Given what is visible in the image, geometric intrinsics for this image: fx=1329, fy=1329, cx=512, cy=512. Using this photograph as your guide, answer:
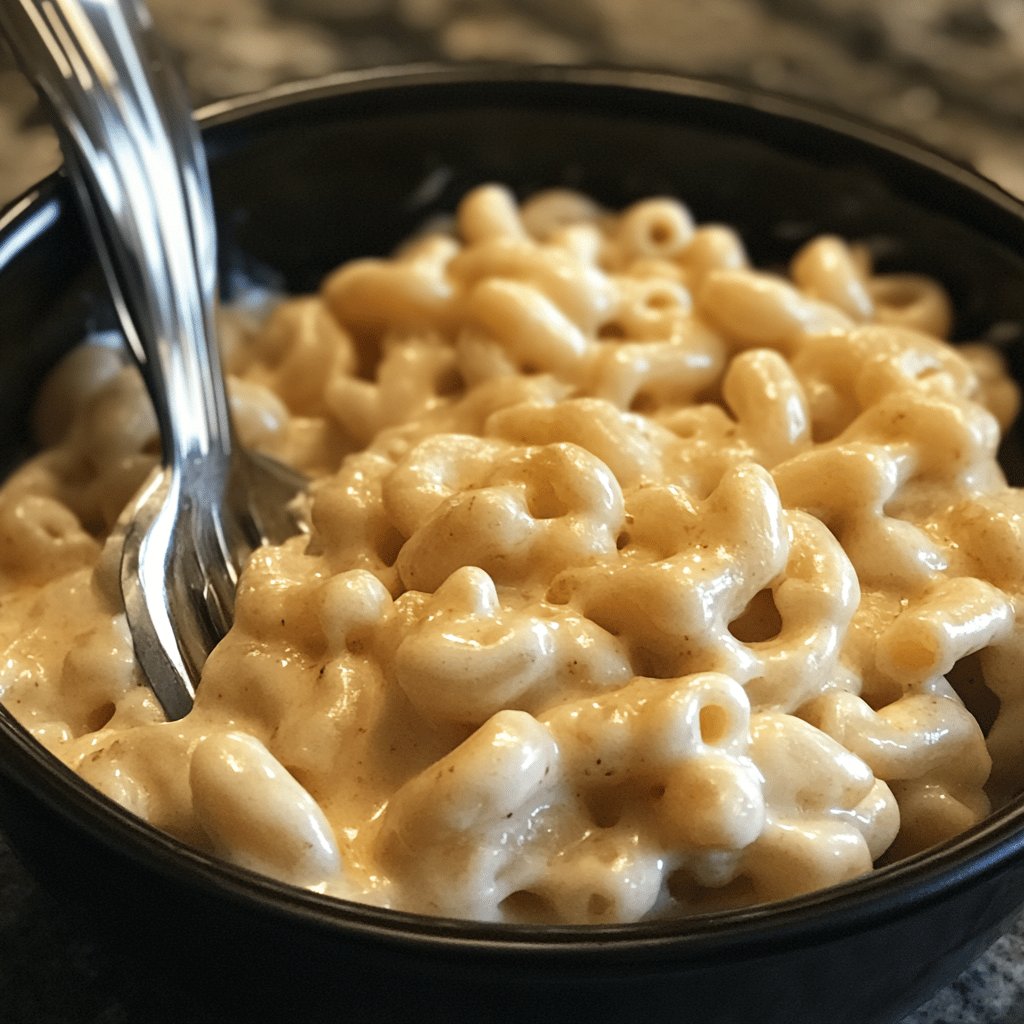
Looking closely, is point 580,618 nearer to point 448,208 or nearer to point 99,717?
point 99,717

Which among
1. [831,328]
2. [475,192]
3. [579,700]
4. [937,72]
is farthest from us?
[937,72]

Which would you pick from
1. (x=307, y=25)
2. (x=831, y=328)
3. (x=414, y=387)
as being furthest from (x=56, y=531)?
(x=307, y=25)

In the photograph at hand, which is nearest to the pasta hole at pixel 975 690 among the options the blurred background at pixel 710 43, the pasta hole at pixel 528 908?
the pasta hole at pixel 528 908

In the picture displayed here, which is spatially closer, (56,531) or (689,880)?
(689,880)

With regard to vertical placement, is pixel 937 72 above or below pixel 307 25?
below

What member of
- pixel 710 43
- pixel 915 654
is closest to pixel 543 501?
pixel 915 654

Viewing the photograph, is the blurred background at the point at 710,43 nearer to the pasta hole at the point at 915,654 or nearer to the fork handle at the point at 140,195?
the fork handle at the point at 140,195

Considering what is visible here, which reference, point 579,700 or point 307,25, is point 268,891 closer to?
point 579,700
